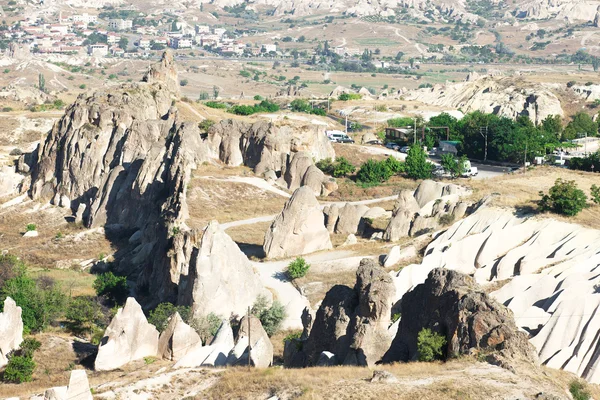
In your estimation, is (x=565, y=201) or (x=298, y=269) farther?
(x=565, y=201)

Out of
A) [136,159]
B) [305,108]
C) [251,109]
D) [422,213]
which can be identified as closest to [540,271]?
[422,213]

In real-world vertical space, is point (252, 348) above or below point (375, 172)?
above

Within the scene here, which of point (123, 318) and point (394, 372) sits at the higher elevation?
point (394, 372)

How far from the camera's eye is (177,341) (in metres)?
36.9

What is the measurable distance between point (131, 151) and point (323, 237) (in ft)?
74.7

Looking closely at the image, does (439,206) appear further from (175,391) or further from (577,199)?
(175,391)

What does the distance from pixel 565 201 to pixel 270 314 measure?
1742 centimetres

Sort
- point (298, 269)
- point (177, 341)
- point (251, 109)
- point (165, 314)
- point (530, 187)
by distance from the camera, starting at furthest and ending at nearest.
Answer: point (251, 109) → point (530, 187) → point (298, 269) → point (165, 314) → point (177, 341)

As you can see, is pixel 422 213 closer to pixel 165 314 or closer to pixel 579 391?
pixel 165 314

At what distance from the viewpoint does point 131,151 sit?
72.3 metres

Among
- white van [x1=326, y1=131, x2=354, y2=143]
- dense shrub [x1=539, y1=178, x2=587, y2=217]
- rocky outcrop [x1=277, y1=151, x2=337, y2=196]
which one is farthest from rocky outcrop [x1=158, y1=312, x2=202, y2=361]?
white van [x1=326, y1=131, x2=354, y2=143]

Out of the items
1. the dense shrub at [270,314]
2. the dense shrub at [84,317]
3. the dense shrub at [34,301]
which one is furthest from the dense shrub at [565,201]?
the dense shrub at [34,301]

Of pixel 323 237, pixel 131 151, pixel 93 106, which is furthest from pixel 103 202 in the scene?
pixel 323 237

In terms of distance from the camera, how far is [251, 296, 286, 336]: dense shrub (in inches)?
1691
